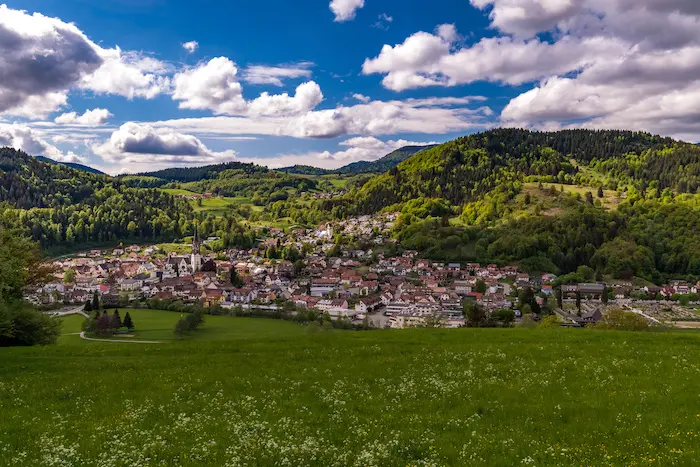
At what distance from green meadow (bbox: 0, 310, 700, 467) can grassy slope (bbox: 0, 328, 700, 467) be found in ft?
0.21

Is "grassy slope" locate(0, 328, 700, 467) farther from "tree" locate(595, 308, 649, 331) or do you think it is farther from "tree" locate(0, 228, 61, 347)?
"tree" locate(595, 308, 649, 331)

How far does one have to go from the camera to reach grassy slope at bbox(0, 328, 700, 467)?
408 inches

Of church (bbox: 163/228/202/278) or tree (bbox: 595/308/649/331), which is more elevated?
tree (bbox: 595/308/649/331)

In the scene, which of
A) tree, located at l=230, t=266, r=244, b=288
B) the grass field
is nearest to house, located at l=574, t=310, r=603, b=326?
the grass field

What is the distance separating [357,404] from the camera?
14.7 meters

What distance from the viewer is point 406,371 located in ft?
63.9

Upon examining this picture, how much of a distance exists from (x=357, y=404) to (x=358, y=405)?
0.16 metres

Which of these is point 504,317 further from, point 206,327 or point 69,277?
point 69,277

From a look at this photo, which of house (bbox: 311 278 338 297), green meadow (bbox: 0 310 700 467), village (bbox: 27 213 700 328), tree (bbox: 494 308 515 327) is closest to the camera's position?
green meadow (bbox: 0 310 700 467)

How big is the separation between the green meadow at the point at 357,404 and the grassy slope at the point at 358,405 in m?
0.06

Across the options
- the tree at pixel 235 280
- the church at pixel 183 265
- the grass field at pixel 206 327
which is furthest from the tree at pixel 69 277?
the tree at pixel 235 280

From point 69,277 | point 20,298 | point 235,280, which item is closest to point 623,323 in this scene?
point 20,298

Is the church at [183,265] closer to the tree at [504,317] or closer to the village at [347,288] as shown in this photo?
the village at [347,288]

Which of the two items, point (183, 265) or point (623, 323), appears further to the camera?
point (183, 265)
